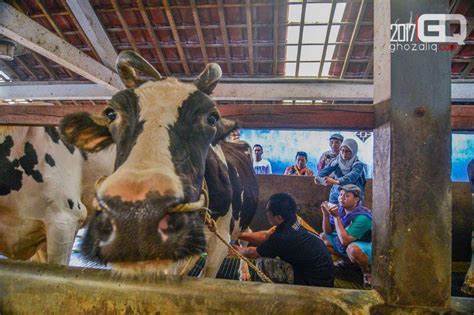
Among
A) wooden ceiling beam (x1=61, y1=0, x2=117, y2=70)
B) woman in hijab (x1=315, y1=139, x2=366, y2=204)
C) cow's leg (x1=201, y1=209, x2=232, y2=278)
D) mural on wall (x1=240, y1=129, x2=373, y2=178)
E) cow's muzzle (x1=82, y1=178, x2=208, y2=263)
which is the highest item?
wooden ceiling beam (x1=61, y1=0, x2=117, y2=70)

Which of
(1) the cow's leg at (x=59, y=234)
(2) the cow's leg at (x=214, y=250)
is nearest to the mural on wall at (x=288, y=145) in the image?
(2) the cow's leg at (x=214, y=250)

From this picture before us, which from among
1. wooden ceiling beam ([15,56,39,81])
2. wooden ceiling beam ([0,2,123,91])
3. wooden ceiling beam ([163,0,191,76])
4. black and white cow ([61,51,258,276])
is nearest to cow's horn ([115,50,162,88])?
black and white cow ([61,51,258,276])

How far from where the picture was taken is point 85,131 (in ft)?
5.35

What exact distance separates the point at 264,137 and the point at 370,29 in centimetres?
682

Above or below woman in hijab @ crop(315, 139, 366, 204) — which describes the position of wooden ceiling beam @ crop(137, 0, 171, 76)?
above

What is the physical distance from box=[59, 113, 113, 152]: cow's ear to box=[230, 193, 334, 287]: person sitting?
156 centimetres

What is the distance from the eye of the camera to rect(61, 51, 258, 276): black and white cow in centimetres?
95

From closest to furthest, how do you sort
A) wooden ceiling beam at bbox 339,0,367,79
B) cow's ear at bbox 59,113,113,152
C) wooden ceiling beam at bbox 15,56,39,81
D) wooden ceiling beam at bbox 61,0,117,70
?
1. cow's ear at bbox 59,113,113,152
2. wooden ceiling beam at bbox 61,0,117,70
3. wooden ceiling beam at bbox 339,0,367,79
4. wooden ceiling beam at bbox 15,56,39,81

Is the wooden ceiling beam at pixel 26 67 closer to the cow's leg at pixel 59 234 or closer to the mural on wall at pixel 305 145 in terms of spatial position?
the cow's leg at pixel 59 234

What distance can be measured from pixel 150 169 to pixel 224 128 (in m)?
0.76

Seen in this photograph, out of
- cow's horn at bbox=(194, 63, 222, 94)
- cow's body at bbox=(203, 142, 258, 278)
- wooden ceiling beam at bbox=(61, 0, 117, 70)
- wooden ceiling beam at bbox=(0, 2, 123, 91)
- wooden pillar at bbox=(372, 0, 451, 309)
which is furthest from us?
wooden ceiling beam at bbox=(61, 0, 117, 70)

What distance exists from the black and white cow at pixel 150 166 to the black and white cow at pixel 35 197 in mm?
994

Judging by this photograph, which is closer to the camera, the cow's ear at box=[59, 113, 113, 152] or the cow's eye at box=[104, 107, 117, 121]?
the cow's eye at box=[104, 107, 117, 121]

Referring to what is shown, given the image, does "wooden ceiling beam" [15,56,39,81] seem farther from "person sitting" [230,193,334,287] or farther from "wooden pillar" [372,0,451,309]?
"wooden pillar" [372,0,451,309]
